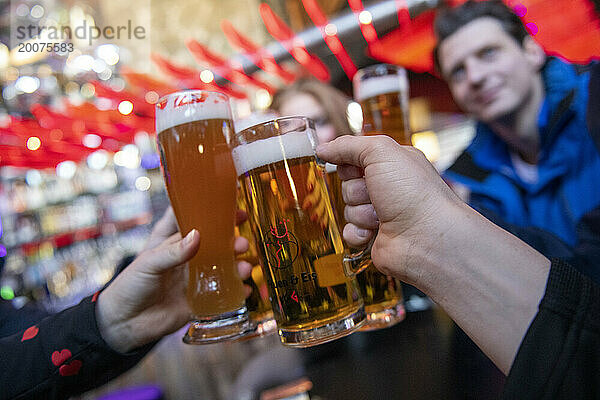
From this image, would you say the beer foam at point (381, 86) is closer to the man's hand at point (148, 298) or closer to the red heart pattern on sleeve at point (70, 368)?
the man's hand at point (148, 298)

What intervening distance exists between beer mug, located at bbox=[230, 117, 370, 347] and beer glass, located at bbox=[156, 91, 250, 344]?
0.47ft

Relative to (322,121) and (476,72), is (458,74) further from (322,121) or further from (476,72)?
(322,121)

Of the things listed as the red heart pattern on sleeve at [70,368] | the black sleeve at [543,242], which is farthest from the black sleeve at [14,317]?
the black sleeve at [543,242]

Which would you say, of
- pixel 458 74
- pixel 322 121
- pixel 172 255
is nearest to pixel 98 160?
pixel 322 121

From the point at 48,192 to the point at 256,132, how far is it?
5477mm

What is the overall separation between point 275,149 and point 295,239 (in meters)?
0.17

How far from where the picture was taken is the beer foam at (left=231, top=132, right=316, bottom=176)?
31.5 inches

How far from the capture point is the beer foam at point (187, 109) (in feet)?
3.04

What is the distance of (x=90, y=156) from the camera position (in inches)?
209

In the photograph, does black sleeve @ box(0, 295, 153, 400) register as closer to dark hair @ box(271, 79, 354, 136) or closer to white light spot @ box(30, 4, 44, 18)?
dark hair @ box(271, 79, 354, 136)

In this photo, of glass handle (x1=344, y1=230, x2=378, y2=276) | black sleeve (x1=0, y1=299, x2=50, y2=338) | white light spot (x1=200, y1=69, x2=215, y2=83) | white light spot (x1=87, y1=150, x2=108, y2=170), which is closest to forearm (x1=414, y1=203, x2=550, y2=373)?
glass handle (x1=344, y1=230, x2=378, y2=276)

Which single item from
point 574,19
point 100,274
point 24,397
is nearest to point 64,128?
point 100,274

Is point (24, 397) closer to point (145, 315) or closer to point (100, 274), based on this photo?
point (145, 315)

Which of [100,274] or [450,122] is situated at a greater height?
[450,122]
